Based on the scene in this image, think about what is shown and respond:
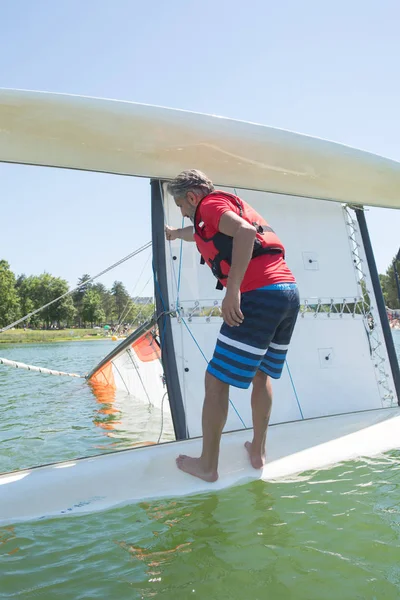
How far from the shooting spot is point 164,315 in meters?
3.45

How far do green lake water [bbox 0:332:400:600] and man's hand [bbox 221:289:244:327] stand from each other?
0.82m

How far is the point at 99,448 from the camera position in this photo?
4059 mm

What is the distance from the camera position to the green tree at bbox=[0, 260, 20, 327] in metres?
48.0

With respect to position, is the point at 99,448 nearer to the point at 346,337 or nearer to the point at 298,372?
the point at 298,372

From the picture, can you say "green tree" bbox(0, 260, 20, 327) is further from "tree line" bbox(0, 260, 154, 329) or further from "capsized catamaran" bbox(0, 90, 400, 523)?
"capsized catamaran" bbox(0, 90, 400, 523)

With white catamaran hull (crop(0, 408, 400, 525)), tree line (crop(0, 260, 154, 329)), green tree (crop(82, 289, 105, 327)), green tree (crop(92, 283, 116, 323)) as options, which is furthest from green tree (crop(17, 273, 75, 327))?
white catamaran hull (crop(0, 408, 400, 525))

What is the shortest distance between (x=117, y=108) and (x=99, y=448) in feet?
8.99

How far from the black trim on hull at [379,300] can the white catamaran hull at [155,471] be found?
1.01m

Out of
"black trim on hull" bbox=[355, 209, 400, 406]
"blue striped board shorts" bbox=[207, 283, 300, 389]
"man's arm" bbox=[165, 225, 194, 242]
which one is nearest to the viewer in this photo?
"blue striped board shorts" bbox=[207, 283, 300, 389]

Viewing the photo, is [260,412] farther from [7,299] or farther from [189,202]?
[7,299]

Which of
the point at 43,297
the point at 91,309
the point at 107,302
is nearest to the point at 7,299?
the point at 43,297

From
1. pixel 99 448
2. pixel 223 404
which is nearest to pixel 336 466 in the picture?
pixel 223 404

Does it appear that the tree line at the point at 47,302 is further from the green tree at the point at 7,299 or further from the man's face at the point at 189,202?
the man's face at the point at 189,202

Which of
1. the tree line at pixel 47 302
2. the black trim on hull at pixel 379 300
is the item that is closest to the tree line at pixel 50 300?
the tree line at pixel 47 302
